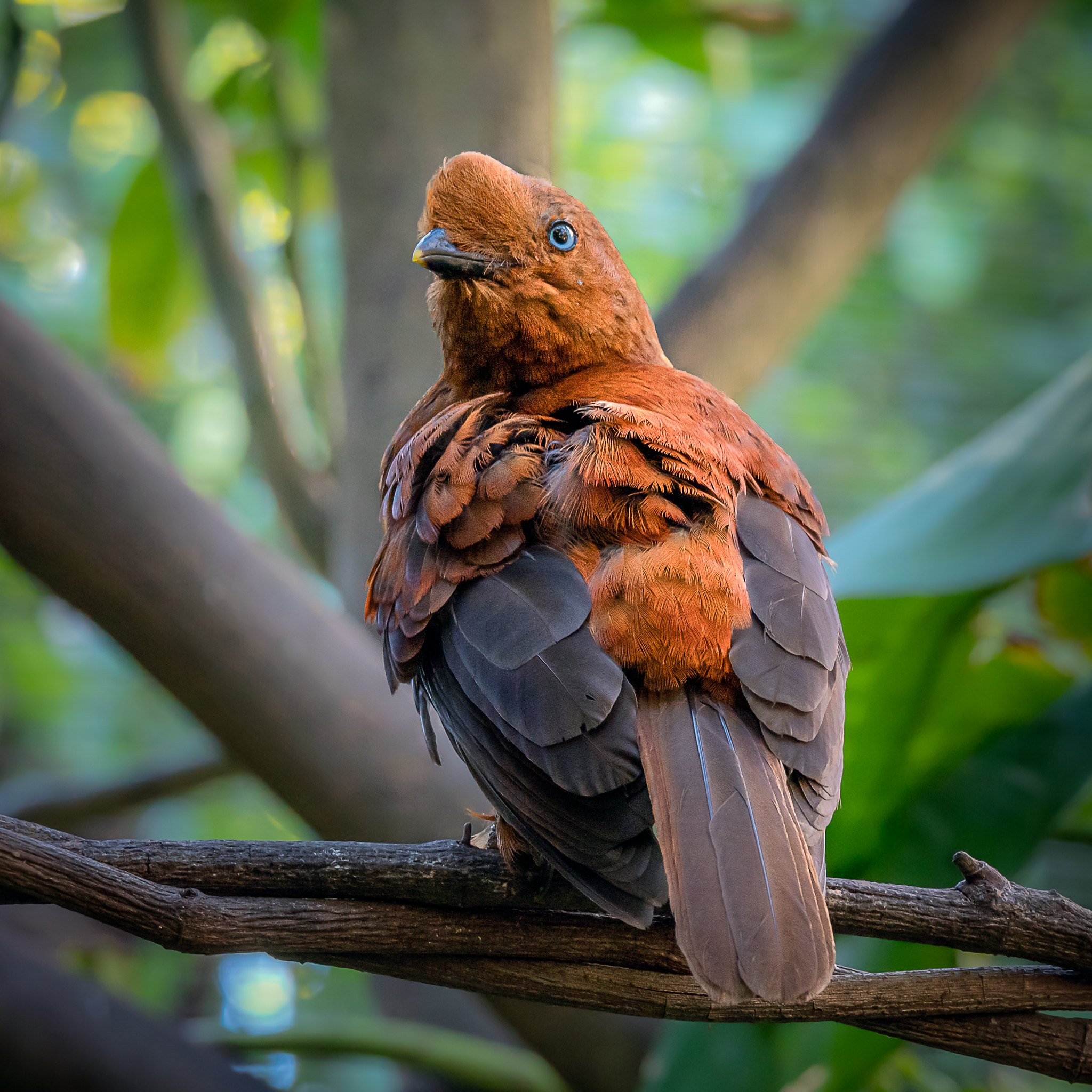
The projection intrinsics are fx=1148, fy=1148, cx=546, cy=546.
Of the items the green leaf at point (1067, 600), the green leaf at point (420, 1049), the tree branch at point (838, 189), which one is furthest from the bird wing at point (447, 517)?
the green leaf at point (1067, 600)

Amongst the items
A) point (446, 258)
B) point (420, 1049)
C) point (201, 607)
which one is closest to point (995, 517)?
point (446, 258)

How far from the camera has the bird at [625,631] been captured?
1121mm

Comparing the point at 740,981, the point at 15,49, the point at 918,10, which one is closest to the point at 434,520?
the point at 740,981

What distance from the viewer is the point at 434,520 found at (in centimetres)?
148

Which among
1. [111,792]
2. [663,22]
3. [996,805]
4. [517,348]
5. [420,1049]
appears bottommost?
[420,1049]

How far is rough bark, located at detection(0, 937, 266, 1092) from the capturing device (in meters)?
2.12

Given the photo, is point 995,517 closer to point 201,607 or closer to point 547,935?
point 547,935

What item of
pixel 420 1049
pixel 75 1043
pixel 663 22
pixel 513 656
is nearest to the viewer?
pixel 513 656

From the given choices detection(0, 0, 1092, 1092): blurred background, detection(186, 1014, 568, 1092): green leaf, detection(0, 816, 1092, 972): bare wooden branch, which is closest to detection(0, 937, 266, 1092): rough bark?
detection(186, 1014, 568, 1092): green leaf

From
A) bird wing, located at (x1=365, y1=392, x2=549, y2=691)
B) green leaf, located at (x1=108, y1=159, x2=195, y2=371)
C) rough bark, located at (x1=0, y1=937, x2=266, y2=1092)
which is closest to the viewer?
bird wing, located at (x1=365, y1=392, x2=549, y2=691)

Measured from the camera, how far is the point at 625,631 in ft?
4.15

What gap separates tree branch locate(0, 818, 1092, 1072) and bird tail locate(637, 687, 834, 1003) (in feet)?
0.32

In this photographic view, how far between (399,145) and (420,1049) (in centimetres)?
208

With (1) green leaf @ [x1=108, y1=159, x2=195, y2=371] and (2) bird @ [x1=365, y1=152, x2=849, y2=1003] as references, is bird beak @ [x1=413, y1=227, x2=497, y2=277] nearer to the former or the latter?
(2) bird @ [x1=365, y1=152, x2=849, y2=1003]
